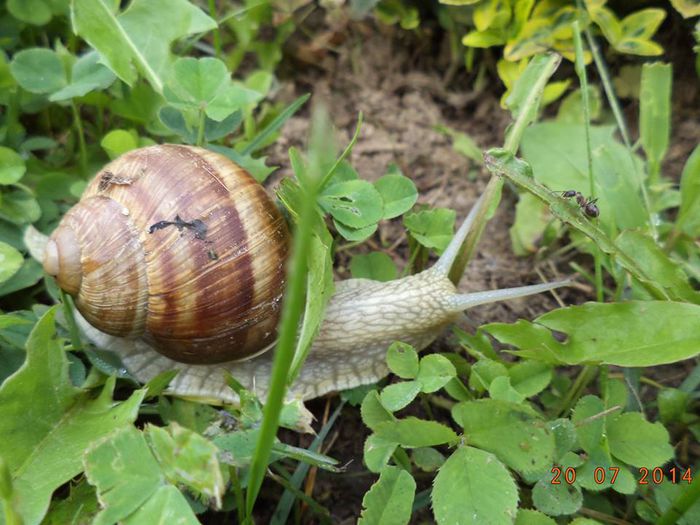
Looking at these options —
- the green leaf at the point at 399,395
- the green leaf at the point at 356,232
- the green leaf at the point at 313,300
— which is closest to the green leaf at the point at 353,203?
the green leaf at the point at 356,232

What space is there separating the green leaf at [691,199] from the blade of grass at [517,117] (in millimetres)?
514

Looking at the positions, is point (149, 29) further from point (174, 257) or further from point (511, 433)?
point (511, 433)

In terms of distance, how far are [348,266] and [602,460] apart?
1.03 meters

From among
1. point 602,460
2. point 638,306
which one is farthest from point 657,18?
point 602,460

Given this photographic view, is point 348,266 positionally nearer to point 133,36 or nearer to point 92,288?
point 92,288

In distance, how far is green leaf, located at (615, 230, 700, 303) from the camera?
75.7 inches

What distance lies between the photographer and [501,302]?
2311 millimetres

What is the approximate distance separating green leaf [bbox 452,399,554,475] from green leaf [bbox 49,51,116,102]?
1.51 metres

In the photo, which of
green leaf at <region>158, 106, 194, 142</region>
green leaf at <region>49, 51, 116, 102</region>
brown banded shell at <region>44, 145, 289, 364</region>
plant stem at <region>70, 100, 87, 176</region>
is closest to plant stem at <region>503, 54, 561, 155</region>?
brown banded shell at <region>44, 145, 289, 364</region>

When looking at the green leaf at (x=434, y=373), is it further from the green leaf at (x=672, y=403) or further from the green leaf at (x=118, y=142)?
the green leaf at (x=118, y=142)

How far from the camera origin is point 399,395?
1.74 meters

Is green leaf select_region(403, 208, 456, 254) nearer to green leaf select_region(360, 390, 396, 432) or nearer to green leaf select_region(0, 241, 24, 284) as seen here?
green leaf select_region(360, 390, 396, 432)

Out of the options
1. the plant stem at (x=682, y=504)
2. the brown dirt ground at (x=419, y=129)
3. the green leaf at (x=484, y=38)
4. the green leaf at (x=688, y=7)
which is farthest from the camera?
the green leaf at (x=484, y=38)

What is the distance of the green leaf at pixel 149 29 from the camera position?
7.34 ft
